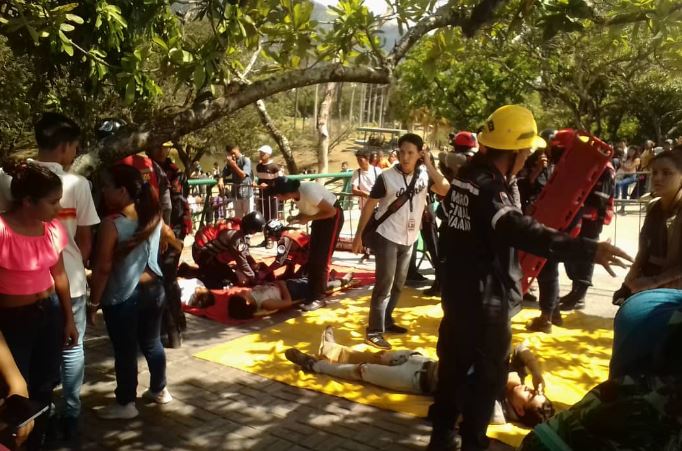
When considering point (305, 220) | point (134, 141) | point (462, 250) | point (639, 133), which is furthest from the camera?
point (639, 133)

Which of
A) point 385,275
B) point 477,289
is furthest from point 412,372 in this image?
point 477,289

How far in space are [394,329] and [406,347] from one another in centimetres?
36

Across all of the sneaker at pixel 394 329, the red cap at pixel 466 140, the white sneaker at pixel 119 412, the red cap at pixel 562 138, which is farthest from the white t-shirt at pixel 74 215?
the red cap at pixel 562 138

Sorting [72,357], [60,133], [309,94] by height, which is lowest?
[72,357]

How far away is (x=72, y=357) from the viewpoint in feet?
11.8

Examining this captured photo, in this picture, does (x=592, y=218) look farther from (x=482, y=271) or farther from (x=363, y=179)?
(x=363, y=179)

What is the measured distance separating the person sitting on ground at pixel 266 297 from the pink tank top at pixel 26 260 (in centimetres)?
299

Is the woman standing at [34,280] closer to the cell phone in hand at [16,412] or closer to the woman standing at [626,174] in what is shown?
the cell phone in hand at [16,412]

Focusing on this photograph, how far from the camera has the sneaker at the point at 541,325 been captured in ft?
19.2

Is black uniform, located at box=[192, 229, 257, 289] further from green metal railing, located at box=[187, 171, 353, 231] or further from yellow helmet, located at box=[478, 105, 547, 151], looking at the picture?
yellow helmet, located at box=[478, 105, 547, 151]

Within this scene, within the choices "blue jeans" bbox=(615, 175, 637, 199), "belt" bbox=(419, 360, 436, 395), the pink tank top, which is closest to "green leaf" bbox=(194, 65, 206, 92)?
the pink tank top

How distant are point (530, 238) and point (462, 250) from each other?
0.45 m

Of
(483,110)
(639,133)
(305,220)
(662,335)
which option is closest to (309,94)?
(483,110)

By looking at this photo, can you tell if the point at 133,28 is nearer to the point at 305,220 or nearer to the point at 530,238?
the point at 305,220
